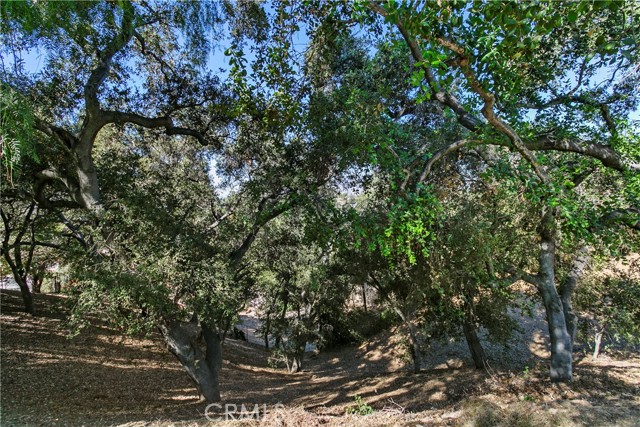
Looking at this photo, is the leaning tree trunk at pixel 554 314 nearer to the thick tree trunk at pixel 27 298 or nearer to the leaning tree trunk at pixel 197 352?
the leaning tree trunk at pixel 197 352

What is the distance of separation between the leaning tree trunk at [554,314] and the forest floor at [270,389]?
0.82 ft

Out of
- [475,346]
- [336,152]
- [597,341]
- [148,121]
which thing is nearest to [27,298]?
[148,121]

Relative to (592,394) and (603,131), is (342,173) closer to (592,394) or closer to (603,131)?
(603,131)

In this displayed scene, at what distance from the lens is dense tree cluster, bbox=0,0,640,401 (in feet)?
14.3

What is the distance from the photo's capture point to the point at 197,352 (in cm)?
739

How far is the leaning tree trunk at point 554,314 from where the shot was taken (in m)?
6.10

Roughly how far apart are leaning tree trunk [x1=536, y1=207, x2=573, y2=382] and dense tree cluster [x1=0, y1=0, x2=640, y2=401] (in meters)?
0.03

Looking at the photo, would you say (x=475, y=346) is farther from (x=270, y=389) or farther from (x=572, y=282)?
(x=270, y=389)

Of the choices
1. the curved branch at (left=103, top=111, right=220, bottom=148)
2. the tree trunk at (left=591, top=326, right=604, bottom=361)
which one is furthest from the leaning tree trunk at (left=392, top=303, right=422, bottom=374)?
the curved branch at (left=103, top=111, right=220, bottom=148)

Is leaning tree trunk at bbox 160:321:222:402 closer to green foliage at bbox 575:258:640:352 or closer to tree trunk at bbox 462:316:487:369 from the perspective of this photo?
tree trunk at bbox 462:316:487:369

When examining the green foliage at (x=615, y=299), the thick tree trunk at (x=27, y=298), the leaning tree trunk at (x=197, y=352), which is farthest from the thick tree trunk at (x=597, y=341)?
the thick tree trunk at (x=27, y=298)

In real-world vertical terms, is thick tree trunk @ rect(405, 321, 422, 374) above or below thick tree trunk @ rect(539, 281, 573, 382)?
below

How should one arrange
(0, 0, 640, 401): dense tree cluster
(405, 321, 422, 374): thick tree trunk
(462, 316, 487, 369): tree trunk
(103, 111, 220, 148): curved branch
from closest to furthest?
(0, 0, 640, 401): dense tree cluster, (103, 111, 220, 148): curved branch, (462, 316, 487, 369): tree trunk, (405, 321, 422, 374): thick tree trunk

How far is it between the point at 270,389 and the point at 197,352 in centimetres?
516
